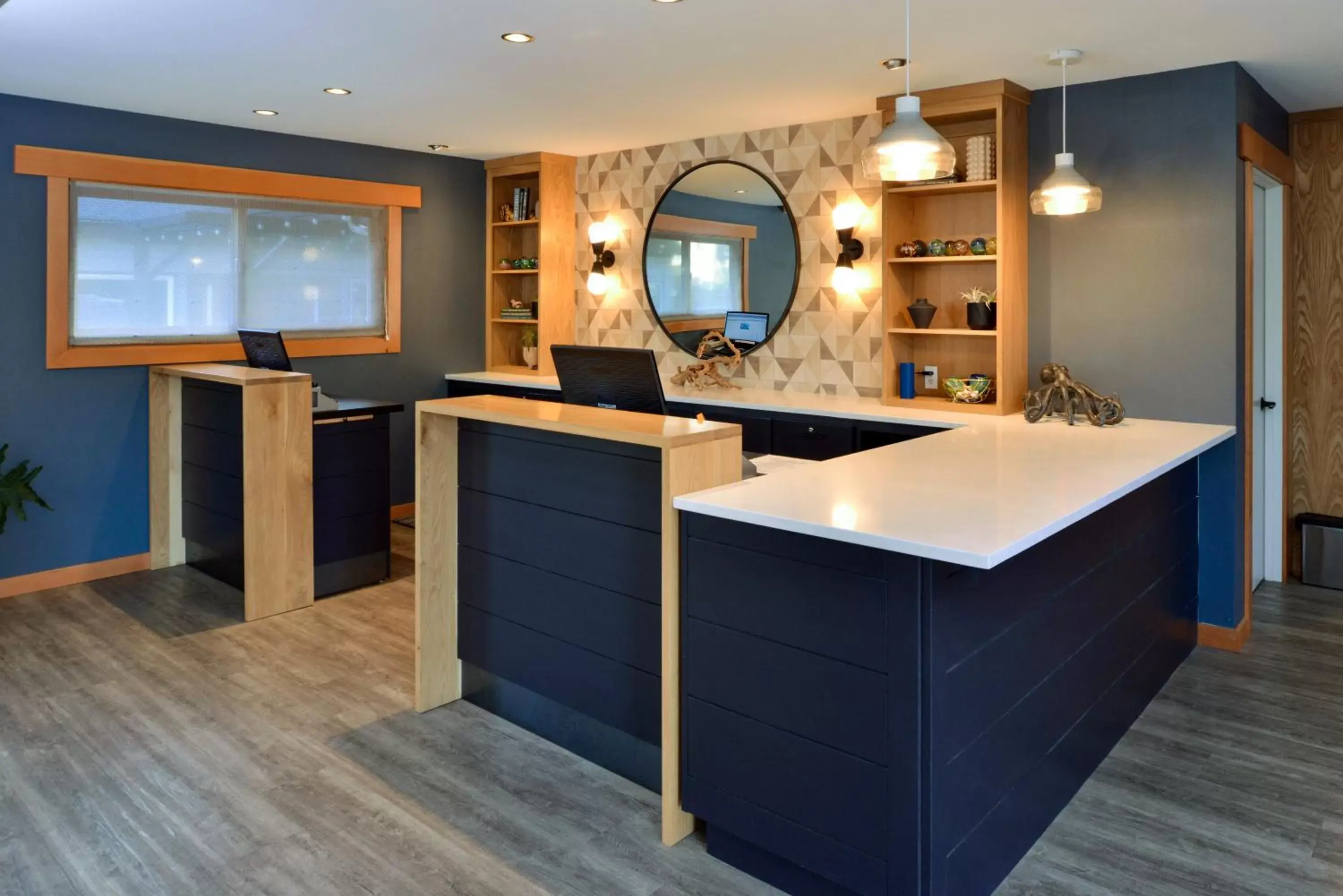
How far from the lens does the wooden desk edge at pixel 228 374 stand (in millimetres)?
4176

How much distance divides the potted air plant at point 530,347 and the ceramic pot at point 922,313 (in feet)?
8.70

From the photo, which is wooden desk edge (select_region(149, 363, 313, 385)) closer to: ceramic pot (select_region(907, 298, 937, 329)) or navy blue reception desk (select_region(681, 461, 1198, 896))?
navy blue reception desk (select_region(681, 461, 1198, 896))

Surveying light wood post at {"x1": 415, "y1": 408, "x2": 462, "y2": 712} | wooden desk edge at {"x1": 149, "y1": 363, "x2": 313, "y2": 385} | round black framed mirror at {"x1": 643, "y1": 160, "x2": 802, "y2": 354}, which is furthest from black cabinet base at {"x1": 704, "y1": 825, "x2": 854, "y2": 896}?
round black framed mirror at {"x1": 643, "y1": 160, "x2": 802, "y2": 354}

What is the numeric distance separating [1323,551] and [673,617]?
12.6 feet

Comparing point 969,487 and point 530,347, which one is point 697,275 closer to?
point 530,347

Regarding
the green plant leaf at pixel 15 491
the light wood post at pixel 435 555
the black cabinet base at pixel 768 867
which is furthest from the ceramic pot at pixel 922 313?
the green plant leaf at pixel 15 491

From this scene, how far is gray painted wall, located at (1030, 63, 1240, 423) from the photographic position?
3.84m

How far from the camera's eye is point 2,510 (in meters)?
4.25

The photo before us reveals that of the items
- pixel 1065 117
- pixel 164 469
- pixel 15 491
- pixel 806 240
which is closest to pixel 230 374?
pixel 164 469

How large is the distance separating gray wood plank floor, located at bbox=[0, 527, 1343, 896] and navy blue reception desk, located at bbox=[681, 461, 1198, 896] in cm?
20

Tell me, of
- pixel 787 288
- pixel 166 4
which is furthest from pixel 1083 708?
pixel 166 4

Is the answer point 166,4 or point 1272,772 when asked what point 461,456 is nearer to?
point 166,4

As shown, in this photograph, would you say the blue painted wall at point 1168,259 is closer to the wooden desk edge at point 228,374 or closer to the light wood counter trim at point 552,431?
the light wood counter trim at point 552,431

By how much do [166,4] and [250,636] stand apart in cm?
238
